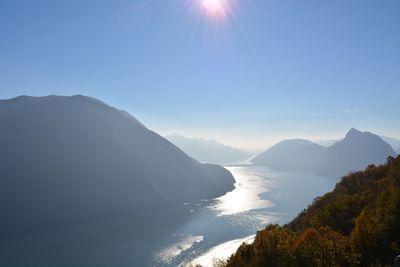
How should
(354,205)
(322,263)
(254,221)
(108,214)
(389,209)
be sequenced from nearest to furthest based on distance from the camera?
(322,263) → (389,209) → (354,205) → (254,221) → (108,214)

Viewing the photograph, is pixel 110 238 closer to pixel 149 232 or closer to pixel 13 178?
pixel 149 232

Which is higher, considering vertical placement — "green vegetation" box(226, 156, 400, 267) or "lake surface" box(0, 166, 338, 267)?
"green vegetation" box(226, 156, 400, 267)

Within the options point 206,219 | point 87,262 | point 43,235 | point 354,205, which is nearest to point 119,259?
point 87,262

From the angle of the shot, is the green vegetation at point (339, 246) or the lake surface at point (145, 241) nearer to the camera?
the green vegetation at point (339, 246)

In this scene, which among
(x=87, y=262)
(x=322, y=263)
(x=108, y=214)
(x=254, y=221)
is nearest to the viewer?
(x=322, y=263)

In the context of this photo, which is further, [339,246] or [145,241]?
[145,241]

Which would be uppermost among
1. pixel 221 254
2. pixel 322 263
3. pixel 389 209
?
pixel 389 209

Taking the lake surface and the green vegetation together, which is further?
the lake surface

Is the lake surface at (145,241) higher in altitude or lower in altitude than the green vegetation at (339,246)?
lower

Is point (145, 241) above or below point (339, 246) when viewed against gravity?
below

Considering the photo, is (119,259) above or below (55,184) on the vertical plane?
below

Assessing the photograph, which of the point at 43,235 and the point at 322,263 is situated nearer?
the point at 322,263
